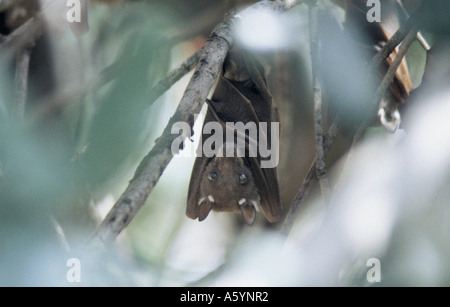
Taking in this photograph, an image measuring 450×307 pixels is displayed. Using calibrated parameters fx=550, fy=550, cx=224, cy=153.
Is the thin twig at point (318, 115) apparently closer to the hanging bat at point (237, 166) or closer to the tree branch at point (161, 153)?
the hanging bat at point (237, 166)

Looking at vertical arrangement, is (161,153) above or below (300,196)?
above

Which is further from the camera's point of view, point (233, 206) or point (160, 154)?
point (233, 206)

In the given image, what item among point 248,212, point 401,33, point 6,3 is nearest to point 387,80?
point 401,33

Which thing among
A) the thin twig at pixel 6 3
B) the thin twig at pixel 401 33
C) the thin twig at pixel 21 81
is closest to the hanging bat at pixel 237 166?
the thin twig at pixel 401 33

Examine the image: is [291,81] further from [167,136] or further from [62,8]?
[167,136]

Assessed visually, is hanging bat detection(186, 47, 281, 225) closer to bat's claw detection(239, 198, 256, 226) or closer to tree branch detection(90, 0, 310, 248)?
bat's claw detection(239, 198, 256, 226)

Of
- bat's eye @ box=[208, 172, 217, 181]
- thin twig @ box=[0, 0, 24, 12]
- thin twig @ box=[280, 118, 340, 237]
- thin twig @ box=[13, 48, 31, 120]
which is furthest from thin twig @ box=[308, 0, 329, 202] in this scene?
thin twig @ box=[0, 0, 24, 12]

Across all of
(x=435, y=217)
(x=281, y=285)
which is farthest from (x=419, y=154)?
(x=281, y=285)

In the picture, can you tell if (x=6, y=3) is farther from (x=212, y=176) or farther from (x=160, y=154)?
(x=160, y=154)
